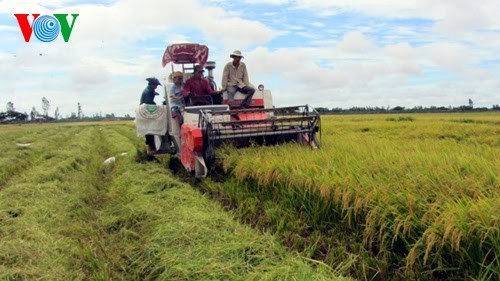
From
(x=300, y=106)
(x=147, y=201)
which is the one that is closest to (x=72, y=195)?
(x=147, y=201)

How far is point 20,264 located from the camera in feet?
12.6

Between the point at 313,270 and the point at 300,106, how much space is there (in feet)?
15.1

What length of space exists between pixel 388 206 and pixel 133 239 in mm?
2829

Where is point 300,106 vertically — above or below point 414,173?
above

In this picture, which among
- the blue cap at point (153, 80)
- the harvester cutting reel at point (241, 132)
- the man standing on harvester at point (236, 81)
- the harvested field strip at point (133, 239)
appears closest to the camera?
the harvested field strip at point (133, 239)

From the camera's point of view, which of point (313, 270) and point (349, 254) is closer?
point (313, 270)

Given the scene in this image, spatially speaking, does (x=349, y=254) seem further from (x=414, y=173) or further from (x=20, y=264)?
(x=20, y=264)

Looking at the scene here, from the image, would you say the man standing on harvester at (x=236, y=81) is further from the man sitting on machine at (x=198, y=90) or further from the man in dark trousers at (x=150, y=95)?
the man in dark trousers at (x=150, y=95)

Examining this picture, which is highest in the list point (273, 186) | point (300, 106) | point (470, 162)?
point (300, 106)

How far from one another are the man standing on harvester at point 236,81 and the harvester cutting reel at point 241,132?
1.14 metres

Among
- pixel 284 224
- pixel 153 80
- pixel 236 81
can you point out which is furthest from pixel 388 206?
pixel 153 80

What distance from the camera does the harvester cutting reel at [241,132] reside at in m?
7.18

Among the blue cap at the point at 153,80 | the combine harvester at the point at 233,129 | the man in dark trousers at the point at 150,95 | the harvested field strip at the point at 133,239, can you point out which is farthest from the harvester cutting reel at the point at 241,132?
the blue cap at the point at 153,80

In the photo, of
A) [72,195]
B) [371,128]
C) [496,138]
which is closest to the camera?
[72,195]
